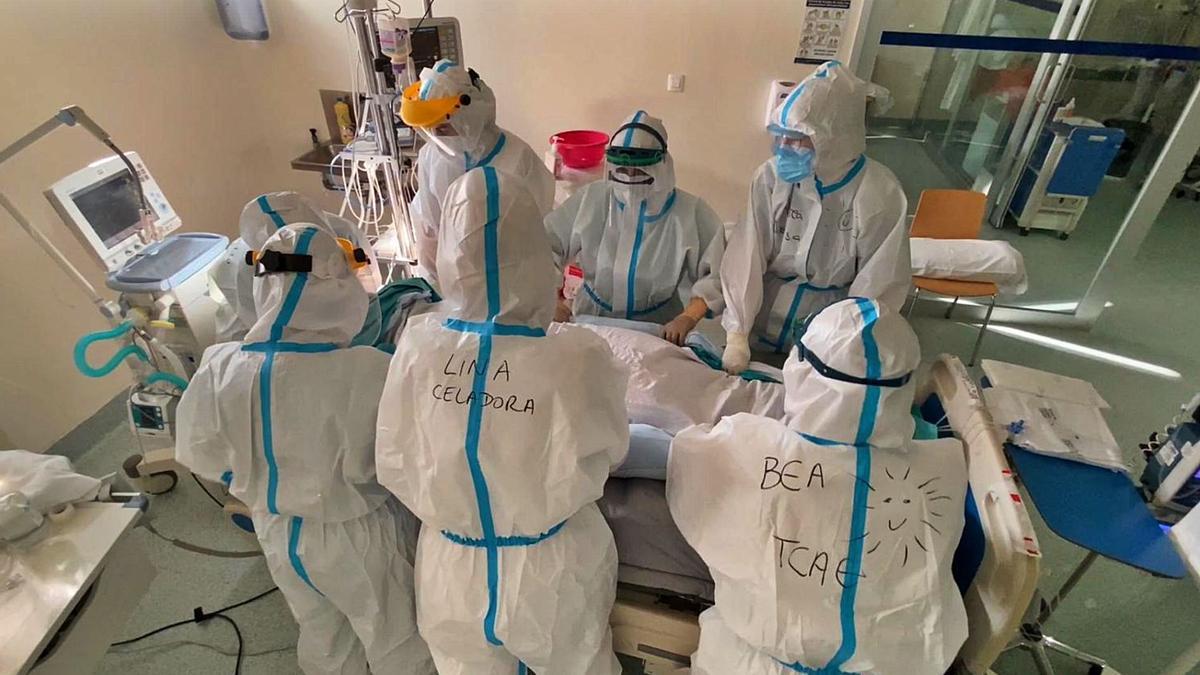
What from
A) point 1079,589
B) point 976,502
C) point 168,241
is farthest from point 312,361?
point 1079,589

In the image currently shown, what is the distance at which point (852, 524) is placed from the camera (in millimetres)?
1094

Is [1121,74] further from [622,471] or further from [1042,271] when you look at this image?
[622,471]

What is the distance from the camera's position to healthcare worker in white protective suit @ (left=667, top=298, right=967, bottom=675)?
107 centimetres

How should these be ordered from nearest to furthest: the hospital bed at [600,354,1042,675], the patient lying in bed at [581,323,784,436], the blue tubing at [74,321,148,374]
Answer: the hospital bed at [600,354,1042,675] → the patient lying in bed at [581,323,784,436] → the blue tubing at [74,321,148,374]

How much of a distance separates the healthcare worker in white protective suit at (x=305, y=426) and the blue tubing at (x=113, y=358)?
2.33 ft

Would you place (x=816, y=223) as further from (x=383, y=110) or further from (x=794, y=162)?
(x=383, y=110)

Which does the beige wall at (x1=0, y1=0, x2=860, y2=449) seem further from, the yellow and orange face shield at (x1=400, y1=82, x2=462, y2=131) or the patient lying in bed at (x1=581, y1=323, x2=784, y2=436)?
the patient lying in bed at (x1=581, y1=323, x2=784, y2=436)

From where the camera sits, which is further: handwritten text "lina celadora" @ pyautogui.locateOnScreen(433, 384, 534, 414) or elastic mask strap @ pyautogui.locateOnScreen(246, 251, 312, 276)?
elastic mask strap @ pyautogui.locateOnScreen(246, 251, 312, 276)

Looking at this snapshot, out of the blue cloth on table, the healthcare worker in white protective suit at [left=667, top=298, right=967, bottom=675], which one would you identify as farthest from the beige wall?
the healthcare worker in white protective suit at [left=667, top=298, right=967, bottom=675]

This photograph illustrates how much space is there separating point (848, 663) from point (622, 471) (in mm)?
603

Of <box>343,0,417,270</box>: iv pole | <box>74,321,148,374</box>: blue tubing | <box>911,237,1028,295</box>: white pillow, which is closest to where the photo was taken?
<box>74,321,148,374</box>: blue tubing

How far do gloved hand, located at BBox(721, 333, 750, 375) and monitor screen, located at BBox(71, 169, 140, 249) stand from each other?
77.7 inches

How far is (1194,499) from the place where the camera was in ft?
4.69

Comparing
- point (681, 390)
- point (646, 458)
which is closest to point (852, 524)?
point (646, 458)
